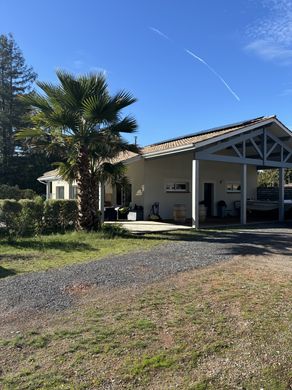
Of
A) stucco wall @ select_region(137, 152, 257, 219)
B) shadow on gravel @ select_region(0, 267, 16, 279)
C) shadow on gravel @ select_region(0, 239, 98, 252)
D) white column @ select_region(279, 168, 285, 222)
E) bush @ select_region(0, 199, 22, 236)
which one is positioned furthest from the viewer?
white column @ select_region(279, 168, 285, 222)

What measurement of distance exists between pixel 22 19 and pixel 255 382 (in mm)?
13430

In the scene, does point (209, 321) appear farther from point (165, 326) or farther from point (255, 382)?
point (255, 382)

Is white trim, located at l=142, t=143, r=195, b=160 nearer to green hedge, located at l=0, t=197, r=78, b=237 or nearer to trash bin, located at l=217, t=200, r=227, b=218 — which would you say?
green hedge, located at l=0, t=197, r=78, b=237

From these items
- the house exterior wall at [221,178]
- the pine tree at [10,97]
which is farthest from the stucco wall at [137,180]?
the pine tree at [10,97]

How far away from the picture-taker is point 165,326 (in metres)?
4.06

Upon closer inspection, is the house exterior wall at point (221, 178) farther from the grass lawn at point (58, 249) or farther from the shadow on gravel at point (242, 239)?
the grass lawn at point (58, 249)

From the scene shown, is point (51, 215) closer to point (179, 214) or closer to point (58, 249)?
point (58, 249)

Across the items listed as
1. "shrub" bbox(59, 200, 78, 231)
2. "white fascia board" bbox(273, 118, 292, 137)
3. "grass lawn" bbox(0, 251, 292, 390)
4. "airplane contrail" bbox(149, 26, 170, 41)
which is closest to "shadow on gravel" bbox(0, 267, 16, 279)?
"grass lawn" bbox(0, 251, 292, 390)

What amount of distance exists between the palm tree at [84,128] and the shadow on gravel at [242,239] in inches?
110

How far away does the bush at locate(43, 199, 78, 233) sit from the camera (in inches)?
474

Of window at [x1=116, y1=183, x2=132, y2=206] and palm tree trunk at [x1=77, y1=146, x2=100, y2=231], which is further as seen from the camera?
window at [x1=116, y1=183, x2=132, y2=206]

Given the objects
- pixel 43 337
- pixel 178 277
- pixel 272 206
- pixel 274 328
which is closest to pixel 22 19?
pixel 178 277

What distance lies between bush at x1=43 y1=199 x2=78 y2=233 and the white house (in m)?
2.40

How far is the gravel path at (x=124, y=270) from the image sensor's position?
510 centimetres
